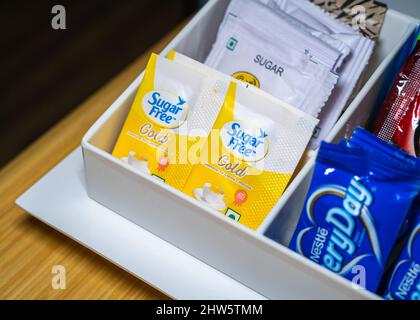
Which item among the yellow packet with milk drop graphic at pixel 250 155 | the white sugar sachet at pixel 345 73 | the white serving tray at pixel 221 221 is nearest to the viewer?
the white serving tray at pixel 221 221

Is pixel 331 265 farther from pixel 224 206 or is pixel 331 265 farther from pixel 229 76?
pixel 229 76

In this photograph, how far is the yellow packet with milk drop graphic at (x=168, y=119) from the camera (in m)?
0.84

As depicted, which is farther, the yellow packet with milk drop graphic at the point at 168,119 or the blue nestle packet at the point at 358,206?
the yellow packet with milk drop graphic at the point at 168,119

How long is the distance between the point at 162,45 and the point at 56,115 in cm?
26

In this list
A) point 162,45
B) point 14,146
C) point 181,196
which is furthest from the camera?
point 162,45

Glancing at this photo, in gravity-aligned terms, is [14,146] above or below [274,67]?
below

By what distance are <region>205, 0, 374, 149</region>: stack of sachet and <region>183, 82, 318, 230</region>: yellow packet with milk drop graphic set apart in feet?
0.25

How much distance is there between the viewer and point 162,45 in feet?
3.80

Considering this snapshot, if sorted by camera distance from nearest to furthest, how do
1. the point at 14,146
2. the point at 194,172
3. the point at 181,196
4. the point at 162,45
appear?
the point at 181,196, the point at 194,172, the point at 14,146, the point at 162,45

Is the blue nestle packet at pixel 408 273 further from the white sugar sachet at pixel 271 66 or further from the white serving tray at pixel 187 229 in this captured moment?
the white sugar sachet at pixel 271 66

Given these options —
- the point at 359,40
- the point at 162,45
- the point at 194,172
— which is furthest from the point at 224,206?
the point at 162,45

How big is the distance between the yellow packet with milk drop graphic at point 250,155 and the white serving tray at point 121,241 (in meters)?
0.09

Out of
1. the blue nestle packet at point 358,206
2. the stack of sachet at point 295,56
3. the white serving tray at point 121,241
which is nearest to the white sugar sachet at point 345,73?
the stack of sachet at point 295,56

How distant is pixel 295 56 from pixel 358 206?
28 centimetres
